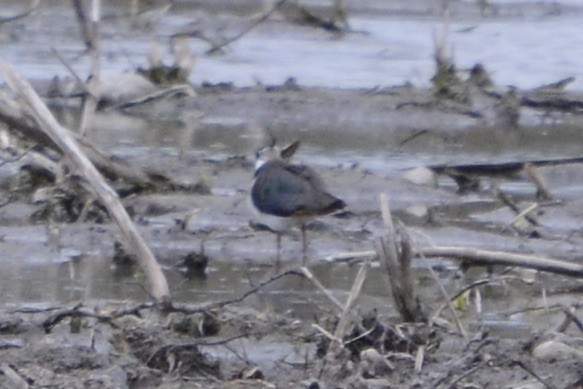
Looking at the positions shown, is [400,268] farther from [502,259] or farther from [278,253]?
[278,253]

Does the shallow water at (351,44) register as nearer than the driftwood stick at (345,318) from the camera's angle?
No

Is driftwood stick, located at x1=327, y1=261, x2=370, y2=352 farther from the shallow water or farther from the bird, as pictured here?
the shallow water

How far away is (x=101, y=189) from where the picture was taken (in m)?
5.99

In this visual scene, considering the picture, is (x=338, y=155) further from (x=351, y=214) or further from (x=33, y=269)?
(x=33, y=269)

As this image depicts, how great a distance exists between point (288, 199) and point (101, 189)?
2073mm

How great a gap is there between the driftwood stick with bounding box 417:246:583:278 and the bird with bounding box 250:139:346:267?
2.08m

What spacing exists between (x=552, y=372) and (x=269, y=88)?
8.87 m

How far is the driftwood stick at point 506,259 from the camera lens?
5.53m

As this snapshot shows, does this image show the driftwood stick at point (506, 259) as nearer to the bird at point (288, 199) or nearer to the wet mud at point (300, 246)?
the wet mud at point (300, 246)

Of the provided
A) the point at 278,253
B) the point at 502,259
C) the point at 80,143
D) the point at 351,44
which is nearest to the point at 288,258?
the point at 278,253

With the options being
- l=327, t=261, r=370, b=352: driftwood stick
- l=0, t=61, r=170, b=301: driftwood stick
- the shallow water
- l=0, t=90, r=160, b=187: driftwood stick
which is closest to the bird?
l=0, t=90, r=160, b=187: driftwood stick

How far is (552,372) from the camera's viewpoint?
500cm

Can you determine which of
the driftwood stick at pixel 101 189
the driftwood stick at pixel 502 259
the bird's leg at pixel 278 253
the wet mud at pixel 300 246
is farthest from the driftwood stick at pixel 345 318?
the bird's leg at pixel 278 253

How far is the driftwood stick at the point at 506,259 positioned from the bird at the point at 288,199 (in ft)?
6.82
